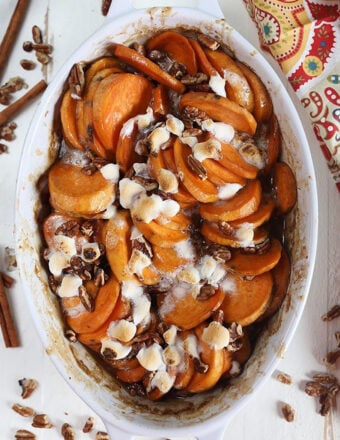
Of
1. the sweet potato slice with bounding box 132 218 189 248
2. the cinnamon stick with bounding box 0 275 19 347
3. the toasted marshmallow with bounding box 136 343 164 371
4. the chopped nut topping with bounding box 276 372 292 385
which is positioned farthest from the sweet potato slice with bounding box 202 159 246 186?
the cinnamon stick with bounding box 0 275 19 347

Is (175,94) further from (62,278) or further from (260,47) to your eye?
(62,278)

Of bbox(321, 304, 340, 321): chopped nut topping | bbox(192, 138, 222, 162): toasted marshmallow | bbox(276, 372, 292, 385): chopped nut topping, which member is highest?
bbox(192, 138, 222, 162): toasted marshmallow

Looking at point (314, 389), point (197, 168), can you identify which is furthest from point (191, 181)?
point (314, 389)

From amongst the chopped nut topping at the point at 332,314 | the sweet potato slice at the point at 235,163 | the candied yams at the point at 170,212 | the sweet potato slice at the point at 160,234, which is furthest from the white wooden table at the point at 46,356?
the sweet potato slice at the point at 160,234

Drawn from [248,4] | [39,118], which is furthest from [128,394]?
[248,4]

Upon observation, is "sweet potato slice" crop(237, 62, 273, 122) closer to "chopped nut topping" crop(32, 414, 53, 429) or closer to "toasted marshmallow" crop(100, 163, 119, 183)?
"toasted marshmallow" crop(100, 163, 119, 183)

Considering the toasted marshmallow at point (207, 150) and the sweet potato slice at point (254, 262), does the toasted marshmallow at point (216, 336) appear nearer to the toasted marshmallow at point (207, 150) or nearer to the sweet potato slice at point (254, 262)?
the sweet potato slice at point (254, 262)
